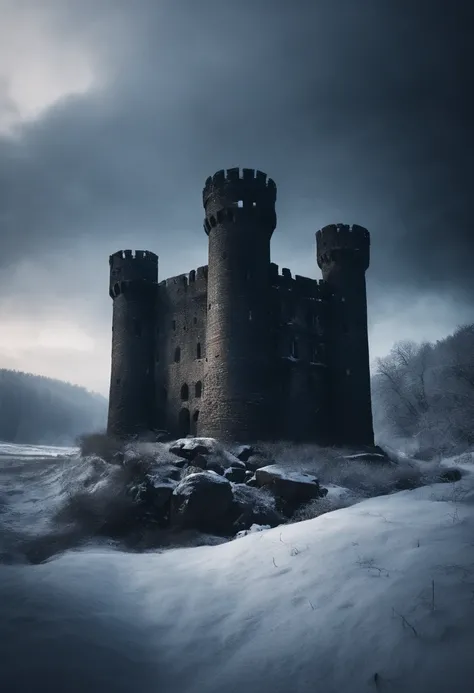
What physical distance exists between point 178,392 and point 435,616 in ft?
95.4

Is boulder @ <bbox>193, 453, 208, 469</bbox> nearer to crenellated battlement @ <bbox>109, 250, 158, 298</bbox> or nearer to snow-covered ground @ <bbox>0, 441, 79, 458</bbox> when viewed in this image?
snow-covered ground @ <bbox>0, 441, 79, 458</bbox>

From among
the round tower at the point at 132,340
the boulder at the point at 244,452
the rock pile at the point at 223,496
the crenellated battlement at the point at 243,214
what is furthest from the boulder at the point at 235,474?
the crenellated battlement at the point at 243,214

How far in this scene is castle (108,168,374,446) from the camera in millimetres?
27672

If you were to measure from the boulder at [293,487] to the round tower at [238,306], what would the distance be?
7106 mm

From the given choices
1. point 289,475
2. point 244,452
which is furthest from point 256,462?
point 289,475

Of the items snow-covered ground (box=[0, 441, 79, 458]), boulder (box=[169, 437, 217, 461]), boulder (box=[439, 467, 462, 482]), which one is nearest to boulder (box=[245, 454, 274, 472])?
boulder (box=[169, 437, 217, 461])

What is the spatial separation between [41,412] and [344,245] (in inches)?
3051

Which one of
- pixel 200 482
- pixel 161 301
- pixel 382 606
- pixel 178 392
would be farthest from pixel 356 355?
pixel 382 606

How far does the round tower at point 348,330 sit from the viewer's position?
3173 cm

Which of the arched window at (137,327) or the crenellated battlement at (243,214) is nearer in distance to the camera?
the crenellated battlement at (243,214)

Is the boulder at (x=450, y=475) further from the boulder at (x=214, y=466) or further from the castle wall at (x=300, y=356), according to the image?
the boulder at (x=214, y=466)

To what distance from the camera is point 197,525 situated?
16.6m

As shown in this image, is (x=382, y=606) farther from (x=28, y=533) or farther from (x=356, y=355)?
(x=356, y=355)

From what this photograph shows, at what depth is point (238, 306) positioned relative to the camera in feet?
92.6
